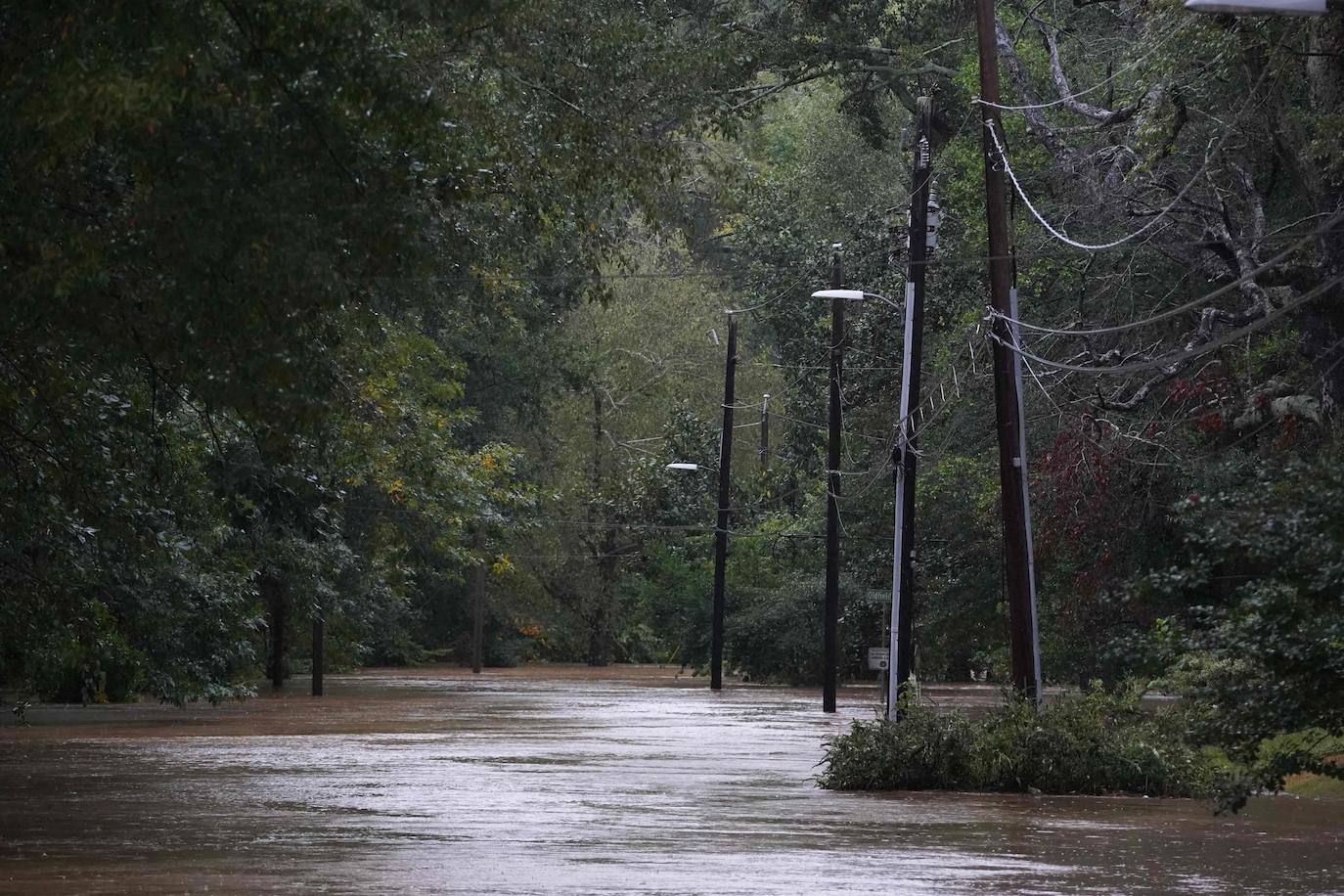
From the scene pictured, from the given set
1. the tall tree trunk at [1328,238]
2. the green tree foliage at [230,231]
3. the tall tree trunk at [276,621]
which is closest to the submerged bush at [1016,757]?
the tall tree trunk at [1328,238]

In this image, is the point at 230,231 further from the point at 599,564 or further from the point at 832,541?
the point at 599,564

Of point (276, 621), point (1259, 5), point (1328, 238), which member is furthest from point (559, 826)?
point (276, 621)

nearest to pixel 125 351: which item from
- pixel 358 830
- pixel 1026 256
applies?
pixel 358 830

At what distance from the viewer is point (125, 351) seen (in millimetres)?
14898

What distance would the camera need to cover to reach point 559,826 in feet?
59.9

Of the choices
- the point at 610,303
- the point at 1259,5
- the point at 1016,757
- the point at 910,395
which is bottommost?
the point at 1016,757

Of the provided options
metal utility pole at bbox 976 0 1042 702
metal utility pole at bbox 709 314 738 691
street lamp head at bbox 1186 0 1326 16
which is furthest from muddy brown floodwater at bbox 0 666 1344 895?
metal utility pole at bbox 709 314 738 691

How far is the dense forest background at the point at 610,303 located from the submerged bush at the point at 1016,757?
1.31 m

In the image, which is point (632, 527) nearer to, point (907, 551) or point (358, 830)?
point (907, 551)

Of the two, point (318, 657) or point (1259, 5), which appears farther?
point (318, 657)

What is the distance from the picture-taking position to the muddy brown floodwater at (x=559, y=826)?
1427 centimetres

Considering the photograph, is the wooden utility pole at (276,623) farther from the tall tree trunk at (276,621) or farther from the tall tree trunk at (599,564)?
the tall tree trunk at (599,564)

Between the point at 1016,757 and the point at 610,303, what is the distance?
16870mm

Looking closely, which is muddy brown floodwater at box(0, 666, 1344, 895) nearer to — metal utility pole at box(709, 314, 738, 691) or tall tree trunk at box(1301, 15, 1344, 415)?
tall tree trunk at box(1301, 15, 1344, 415)
